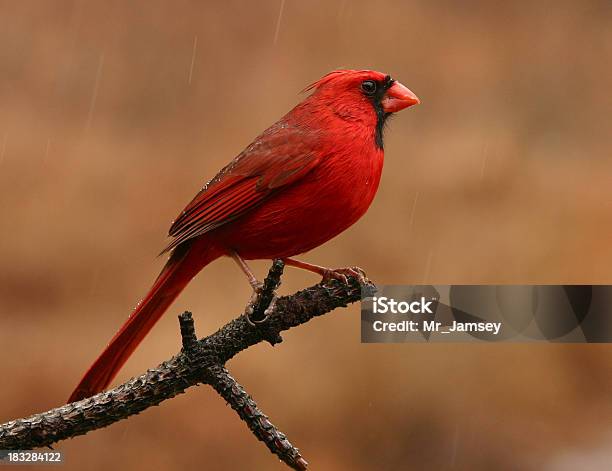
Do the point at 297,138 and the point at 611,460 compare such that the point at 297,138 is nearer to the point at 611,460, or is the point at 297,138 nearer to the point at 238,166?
the point at 238,166

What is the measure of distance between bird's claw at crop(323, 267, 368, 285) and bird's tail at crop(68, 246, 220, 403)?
26 cm

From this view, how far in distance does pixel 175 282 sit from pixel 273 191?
305mm

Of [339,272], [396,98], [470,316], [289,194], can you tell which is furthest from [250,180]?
[470,316]

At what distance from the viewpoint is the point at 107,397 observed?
1601mm

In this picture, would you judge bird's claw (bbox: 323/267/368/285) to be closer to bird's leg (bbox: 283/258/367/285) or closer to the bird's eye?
bird's leg (bbox: 283/258/367/285)

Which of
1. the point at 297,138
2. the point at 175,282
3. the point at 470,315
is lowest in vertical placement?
the point at 470,315

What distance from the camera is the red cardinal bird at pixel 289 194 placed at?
5.73 ft

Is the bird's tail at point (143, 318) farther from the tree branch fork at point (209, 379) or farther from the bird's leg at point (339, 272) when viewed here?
the bird's leg at point (339, 272)

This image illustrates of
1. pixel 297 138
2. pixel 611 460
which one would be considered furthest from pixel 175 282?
pixel 611 460

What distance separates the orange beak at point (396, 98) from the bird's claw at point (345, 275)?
39cm

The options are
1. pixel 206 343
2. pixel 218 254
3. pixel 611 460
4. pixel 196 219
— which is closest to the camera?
pixel 206 343

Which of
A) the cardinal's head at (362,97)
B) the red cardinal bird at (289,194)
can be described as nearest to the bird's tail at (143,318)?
the red cardinal bird at (289,194)

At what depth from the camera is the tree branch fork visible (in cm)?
156

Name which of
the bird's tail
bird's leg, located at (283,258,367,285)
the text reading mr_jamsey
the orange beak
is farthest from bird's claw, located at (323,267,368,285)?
the orange beak
